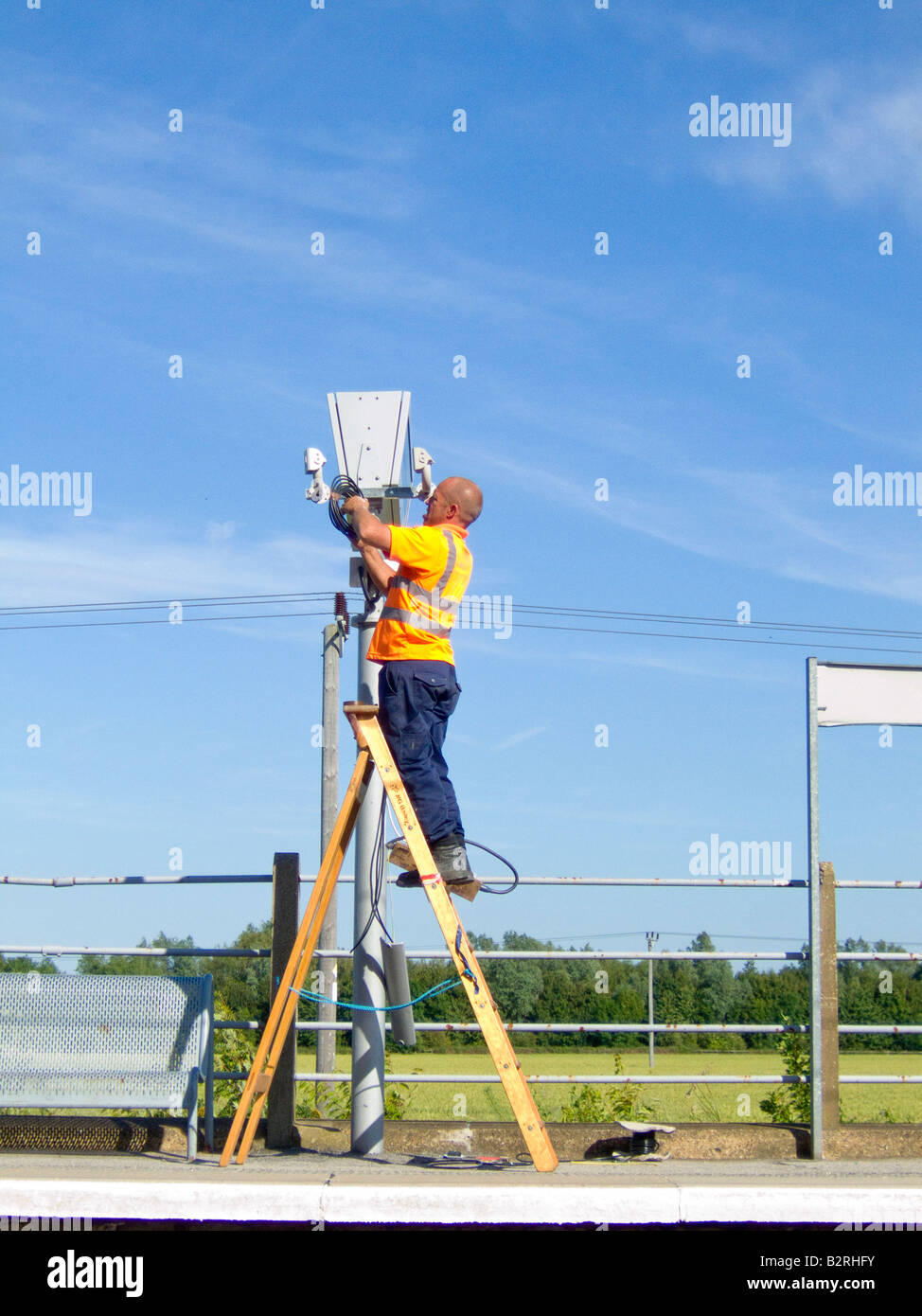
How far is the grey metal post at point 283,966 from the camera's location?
16.4 feet

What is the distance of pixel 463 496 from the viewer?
15.5 ft

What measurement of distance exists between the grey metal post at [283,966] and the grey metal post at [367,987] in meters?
0.30

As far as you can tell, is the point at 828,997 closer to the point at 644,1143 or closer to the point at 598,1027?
the point at 598,1027

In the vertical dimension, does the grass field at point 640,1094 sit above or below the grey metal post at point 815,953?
below

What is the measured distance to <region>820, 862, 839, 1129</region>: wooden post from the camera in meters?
5.12

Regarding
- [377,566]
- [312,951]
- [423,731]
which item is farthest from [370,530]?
[312,951]

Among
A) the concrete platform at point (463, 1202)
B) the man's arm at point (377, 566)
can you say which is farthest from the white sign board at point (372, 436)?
the concrete platform at point (463, 1202)

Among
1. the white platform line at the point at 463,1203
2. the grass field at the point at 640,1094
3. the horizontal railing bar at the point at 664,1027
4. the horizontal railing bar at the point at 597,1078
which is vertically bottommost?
the grass field at the point at 640,1094

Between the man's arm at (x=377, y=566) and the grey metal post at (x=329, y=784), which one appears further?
the grey metal post at (x=329, y=784)

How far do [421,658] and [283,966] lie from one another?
1.52m

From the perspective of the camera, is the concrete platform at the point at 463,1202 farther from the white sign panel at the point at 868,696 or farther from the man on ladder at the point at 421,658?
the white sign panel at the point at 868,696

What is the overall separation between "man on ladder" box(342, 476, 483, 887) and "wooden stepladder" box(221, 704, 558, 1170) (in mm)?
113
